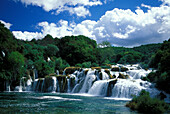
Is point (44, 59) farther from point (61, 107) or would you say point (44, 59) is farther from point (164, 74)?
point (61, 107)

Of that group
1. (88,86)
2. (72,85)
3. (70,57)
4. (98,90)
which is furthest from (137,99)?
(70,57)

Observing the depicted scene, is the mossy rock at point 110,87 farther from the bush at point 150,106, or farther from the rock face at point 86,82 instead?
the bush at point 150,106

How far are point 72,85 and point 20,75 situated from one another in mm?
10661

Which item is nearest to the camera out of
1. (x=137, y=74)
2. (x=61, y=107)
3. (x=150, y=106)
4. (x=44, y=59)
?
(x=150, y=106)

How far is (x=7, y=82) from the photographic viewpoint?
33.4 metres

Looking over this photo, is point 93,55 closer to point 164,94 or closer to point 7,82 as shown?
point 7,82

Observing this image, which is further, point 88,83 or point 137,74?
point 137,74

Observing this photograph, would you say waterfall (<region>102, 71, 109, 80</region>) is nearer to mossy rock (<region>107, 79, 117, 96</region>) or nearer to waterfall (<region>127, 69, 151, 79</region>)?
waterfall (<region>127, 69, 151, 79</region>)

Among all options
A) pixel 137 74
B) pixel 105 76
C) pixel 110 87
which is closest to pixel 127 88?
pixel 110 87

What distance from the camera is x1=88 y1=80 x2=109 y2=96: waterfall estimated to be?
27.3 metres

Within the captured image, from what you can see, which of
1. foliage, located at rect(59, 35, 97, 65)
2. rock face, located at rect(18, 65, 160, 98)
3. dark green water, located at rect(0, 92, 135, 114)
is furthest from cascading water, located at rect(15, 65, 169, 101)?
foliage, located at rect(59, 35, 97, 65)

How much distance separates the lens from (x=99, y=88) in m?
Result: 28.5

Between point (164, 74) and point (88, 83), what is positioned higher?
point (164, 74)

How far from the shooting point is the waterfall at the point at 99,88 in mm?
27278
